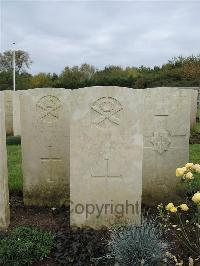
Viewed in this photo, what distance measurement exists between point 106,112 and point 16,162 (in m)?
4.38

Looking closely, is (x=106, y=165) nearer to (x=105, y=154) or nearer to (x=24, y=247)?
(x=105, y=154)

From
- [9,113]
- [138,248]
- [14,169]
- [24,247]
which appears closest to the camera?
[138,248]

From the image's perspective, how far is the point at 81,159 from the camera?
4.41 m

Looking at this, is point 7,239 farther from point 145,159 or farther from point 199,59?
point 199,59

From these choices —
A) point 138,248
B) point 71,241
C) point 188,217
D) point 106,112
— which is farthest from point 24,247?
point 188,217

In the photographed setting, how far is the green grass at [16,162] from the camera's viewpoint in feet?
20.8

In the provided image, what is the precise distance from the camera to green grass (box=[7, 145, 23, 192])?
6261mm

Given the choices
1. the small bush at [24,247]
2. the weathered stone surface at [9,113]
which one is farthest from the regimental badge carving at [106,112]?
the weathered stone surface at [9,113]

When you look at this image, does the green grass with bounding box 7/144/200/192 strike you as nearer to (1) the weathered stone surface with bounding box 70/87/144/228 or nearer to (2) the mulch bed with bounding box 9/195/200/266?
(2) the mulch bed with bounding box 9/195/200/266

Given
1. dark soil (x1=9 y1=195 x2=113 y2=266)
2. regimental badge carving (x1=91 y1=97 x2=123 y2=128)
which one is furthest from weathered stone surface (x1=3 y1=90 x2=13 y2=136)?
regimental badge carving (x1=91 y1=97 x2=123 y2=128)

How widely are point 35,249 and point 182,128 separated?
2.68m

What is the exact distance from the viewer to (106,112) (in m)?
4.34

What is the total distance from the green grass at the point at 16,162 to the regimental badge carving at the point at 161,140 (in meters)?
2.22

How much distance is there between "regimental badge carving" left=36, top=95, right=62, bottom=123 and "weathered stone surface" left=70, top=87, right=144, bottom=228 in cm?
114
